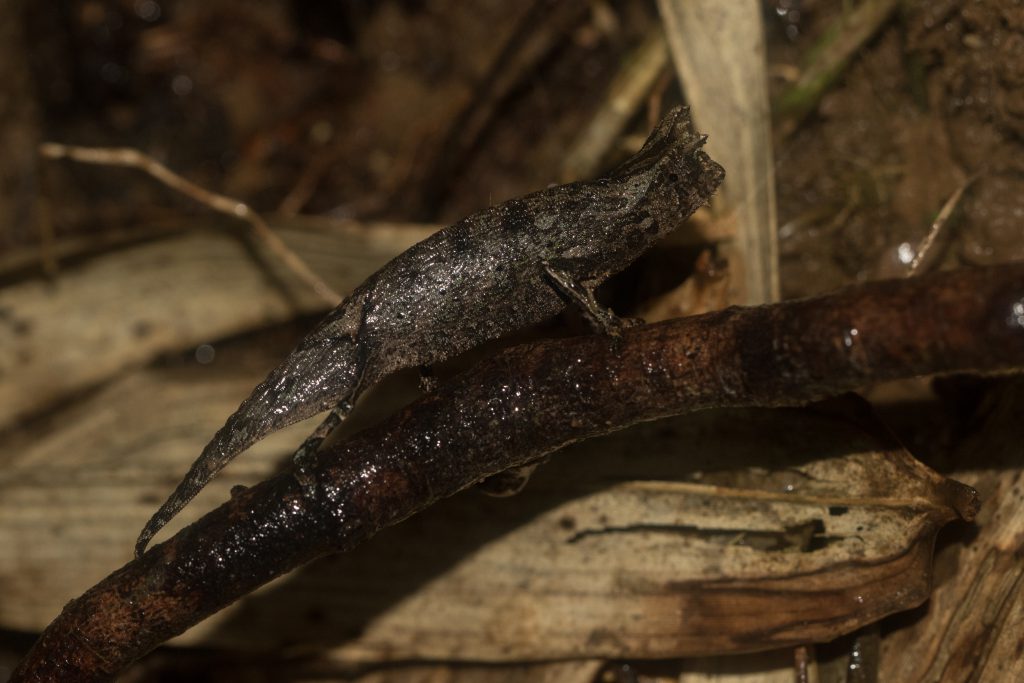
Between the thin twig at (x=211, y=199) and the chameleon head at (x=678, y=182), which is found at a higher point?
the thin twig at (x=211, y=199)

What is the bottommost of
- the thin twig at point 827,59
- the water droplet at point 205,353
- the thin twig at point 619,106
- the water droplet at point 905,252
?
the water droplet at point 905,252

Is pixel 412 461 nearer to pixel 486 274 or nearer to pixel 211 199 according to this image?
pixel 486 274

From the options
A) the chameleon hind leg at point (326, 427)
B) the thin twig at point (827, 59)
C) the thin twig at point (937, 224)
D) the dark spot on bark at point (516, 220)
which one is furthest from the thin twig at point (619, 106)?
the chameleon hind leg at point (326, 427)

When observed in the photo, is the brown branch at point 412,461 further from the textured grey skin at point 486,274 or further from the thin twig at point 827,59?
the thin twig at point 827,59

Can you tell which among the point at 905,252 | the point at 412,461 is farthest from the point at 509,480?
the point at 905,252

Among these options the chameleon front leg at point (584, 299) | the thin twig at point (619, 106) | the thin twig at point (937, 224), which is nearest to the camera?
the chameleon front leg at point (584, 299)

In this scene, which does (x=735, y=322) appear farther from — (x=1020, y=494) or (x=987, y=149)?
(x=987, y=149)
